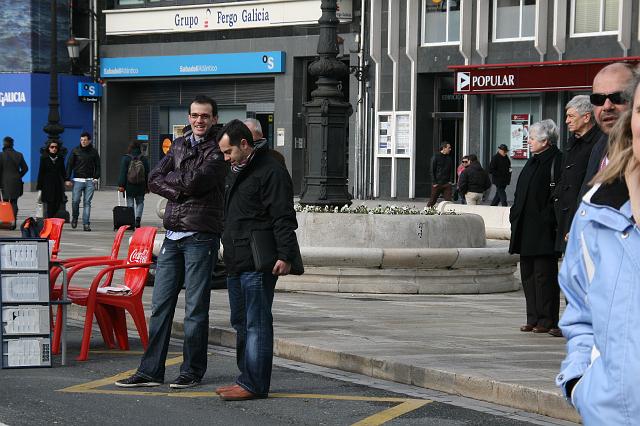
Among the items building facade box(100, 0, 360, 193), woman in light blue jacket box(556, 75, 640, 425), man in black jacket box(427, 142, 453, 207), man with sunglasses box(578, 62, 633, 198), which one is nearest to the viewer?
woman in light blue jacket box(556, 75, 640, 425)

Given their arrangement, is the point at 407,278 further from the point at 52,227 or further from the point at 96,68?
the point at 96,68

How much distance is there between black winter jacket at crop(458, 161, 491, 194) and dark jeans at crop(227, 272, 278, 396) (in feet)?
67.4

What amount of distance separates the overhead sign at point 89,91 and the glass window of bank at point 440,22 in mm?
13963

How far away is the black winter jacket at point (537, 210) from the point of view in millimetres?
10938

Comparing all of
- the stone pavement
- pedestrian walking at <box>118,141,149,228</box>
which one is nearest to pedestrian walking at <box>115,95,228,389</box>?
the stone pavement

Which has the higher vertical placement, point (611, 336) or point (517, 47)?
point (517, 47)

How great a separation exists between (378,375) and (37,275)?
8.08 ft

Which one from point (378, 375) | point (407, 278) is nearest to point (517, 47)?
point (407, 278)

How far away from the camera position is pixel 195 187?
848cm

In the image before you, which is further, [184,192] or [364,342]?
[364,342]

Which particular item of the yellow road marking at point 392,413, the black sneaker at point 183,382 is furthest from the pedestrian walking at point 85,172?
the yellow road marking at point 392,413

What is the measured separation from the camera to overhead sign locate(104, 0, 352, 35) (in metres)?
40.9

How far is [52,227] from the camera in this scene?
11.6m

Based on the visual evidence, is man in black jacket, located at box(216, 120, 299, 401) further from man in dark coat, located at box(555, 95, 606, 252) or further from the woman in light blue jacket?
the woman in light blue jacket
